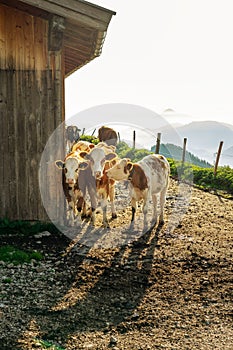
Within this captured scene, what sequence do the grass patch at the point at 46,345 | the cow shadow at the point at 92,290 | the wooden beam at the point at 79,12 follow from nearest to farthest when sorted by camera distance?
the grass patch at the point at 46,345 → the cow shadow at the point at 92,290 → the wooden beam at the point at 79,12

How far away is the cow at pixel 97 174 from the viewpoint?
384 inches

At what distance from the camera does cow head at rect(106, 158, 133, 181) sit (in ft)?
31.6

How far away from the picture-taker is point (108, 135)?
15867 millimetres

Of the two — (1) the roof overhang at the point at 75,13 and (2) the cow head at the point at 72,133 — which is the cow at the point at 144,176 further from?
(2) the cow head at the point at 72,133

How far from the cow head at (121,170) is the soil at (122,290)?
1222 millimetres

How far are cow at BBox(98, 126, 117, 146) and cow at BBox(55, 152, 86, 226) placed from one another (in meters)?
5.40

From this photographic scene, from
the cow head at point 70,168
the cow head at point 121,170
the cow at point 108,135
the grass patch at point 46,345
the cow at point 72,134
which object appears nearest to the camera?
the grass patch at point 46,345

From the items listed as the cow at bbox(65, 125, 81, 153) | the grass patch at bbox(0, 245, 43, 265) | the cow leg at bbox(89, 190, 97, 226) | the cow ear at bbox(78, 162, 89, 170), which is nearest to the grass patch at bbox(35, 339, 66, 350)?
the grass patch at bbox(0, 245, 43, 265)

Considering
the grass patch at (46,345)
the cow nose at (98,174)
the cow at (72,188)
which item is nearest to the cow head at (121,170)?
the cow nose at (98,174)

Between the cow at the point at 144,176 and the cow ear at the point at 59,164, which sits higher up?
the cow ear at the point at 59,164

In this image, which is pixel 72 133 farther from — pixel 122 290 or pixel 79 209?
pixel 122 290

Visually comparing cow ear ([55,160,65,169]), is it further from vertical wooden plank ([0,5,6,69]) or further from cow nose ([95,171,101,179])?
vertical wooden plank ([0,5,6,69])

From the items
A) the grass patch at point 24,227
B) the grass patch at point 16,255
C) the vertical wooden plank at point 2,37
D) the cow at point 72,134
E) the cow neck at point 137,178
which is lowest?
the grass patch at point 16,255

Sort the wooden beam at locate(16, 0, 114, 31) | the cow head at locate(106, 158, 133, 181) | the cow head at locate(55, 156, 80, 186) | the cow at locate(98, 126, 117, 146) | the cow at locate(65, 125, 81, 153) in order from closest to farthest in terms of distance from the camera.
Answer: the wooden beam at locate(16, 0, 114, 31)
the cow head at locate(55, 156, 80, 186)
the cow head at locate(106, 158, 133, 181)
the cow at locate(98, 126, 117, 146)
the cow at locate(65, 125, 81, 153)
